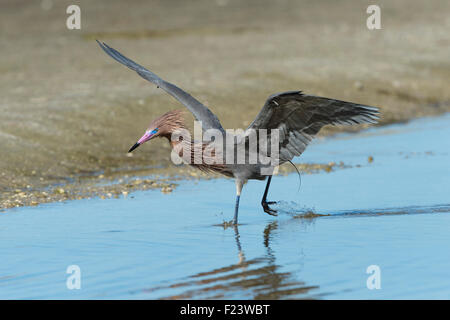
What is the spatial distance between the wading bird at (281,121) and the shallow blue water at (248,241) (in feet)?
1.90

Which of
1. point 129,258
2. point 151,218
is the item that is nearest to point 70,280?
point 129,258

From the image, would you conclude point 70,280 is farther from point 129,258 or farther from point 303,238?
point 303,238

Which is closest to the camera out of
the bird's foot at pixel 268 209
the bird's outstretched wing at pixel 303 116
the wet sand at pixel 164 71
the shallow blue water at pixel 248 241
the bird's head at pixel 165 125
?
the shallow blue water at pixel 248 241

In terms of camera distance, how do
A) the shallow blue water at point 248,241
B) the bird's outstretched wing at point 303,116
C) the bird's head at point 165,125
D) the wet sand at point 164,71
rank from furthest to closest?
the wet sand at point 164,71
the bird's head at point 165,125
the bird's outstretched wing at point 303,116
the shallow blue water at point 248,241

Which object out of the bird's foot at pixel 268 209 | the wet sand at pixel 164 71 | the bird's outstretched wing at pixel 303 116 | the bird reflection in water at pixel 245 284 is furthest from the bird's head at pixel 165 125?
the bird reflection in water at pixel 245 284

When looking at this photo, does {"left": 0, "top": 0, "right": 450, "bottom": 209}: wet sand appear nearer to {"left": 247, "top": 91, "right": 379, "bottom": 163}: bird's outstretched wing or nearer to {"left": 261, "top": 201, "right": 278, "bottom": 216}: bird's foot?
{"left": 261, "top": 201, "right": 278, "bottom": 216}: bird's foot

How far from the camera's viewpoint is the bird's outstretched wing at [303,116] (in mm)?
7688

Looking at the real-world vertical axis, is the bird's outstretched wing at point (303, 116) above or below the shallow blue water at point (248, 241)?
above

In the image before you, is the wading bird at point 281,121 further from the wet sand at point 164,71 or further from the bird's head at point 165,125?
the wet sand at point 164,71

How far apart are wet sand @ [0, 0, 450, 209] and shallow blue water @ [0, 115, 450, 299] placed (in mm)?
1169

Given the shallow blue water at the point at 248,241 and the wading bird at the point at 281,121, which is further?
the wading bird at the point at 281,121

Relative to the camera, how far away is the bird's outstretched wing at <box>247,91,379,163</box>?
7688 millimetres

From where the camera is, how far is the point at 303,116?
800 cm
